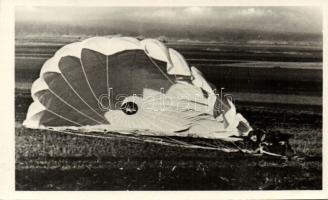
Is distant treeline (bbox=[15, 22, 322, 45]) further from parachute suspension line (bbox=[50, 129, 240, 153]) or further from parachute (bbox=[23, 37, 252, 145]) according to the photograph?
parachute suspension line (bbox=[50, 129, 240, 153])

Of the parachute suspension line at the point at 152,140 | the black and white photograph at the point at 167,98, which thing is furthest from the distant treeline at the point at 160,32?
the parachute suspension line at the point at 152,140

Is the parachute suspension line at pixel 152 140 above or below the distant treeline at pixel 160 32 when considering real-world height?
below

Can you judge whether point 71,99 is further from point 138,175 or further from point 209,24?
point 209,24

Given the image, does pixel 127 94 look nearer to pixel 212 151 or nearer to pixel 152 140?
pixel 152 140

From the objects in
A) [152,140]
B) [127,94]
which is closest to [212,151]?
[152,140]

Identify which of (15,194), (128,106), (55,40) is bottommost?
(15,194)

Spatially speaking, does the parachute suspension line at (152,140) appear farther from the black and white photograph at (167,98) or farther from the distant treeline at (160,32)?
the distant treeline at (160,32)

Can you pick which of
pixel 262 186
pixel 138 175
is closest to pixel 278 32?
pixel 262 186
